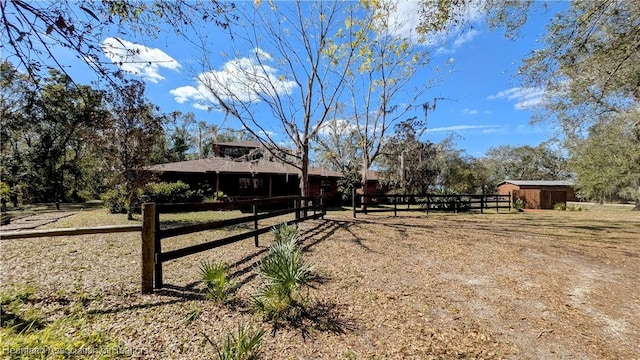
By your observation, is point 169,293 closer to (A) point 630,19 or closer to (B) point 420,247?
(B) point 420,247

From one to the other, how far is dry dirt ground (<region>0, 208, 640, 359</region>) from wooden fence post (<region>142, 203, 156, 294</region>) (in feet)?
0.70

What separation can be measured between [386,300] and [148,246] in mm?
3314

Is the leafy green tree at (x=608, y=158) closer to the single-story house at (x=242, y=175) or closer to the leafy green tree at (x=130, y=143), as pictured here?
the single-story house at (x=242, y=175)

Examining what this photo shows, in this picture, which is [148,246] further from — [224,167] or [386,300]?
[224,167]

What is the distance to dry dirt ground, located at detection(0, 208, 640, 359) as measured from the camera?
2.85 meters

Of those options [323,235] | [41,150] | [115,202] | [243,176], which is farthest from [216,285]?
[41,150]

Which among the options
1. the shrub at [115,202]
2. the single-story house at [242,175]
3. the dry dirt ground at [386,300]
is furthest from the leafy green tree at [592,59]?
the shrub at [115,202]

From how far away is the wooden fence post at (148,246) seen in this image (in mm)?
3748

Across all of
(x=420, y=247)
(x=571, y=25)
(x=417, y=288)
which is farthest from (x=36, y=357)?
(x=571, y=25)

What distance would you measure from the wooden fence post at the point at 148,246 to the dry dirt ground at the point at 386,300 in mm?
213

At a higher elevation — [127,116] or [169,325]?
[127,116]

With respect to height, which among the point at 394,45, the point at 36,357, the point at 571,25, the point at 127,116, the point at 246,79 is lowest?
the point at 36,357

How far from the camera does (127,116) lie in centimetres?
1095

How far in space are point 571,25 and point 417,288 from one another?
7432 mm
